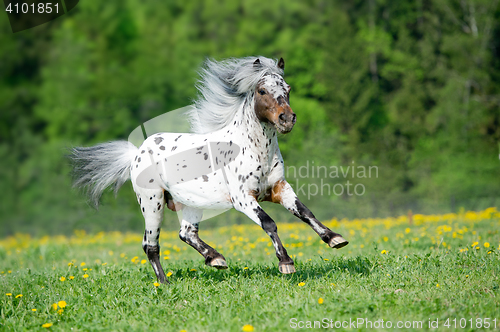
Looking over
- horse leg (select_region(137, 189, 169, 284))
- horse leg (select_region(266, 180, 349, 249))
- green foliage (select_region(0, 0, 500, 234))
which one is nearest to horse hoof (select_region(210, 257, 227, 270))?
horse leg (select_region(266, 180, 349, 249))

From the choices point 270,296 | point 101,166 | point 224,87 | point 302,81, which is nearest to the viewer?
point 270,296

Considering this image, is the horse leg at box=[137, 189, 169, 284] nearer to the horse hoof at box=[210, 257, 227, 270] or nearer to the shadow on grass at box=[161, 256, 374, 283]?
the shadow on grass at box=[161, 256, 374, 283]

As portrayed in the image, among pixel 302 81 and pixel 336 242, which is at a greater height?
pixel 302 81

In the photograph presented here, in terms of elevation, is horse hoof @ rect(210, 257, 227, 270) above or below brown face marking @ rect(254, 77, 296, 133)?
below

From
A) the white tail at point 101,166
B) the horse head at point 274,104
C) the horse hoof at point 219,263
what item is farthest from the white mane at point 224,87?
the horse hoof at point 219,263

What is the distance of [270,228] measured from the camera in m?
4.77

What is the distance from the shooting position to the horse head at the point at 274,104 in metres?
4.66

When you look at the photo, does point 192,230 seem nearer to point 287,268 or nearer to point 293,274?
point 293,274

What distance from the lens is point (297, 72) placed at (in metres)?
32.4

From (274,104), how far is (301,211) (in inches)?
44.6

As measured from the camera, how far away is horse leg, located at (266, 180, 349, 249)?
454 cm

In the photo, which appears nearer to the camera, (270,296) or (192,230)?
(270,296)

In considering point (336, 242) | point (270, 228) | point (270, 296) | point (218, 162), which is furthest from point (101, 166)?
point (336, 242)

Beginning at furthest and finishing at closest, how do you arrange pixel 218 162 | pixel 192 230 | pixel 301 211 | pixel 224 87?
pixel 192 230 < pixel 224 87 < pixel 218 162 < pixel 301 211
